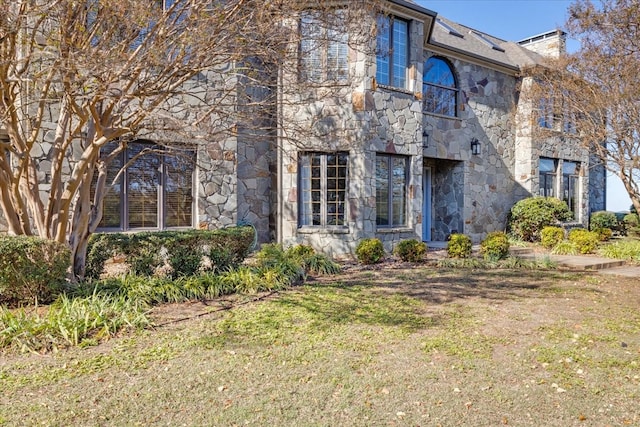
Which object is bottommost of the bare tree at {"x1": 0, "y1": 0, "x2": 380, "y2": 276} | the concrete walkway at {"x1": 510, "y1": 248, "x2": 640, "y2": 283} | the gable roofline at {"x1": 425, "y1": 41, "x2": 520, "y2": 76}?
the concrete walkway at {"x1": 510, "y1": 248, "x2": 640, "y2": 283}

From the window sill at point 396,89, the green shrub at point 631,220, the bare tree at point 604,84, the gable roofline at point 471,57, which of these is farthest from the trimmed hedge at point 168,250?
the green shrub at point 631,220

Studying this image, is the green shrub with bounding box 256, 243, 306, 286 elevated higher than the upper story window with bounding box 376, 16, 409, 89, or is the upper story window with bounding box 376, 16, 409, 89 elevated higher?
the upper story window with bounding box 376, 16, 409, 89

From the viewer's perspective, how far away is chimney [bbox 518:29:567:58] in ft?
52.0

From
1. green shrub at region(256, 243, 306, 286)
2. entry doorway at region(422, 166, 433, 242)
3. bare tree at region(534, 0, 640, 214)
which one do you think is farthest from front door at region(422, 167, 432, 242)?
green shrub at region(256, 243, 306, 286)

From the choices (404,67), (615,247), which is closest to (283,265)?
(404,67)

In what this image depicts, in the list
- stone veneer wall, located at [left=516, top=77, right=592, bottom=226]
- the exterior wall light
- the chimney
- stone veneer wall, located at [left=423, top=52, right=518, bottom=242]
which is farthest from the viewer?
the chimney

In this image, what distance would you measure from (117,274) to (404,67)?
26.8 feet

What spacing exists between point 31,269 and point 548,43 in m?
17.7

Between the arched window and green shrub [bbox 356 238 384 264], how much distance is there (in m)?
5.06

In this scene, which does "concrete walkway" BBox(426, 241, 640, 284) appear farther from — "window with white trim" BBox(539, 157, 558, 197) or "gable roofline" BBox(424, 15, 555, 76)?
"gable roofline" BBox(424, 15, 555, 76)

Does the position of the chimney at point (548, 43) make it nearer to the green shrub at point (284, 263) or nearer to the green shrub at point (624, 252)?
the green shrub at point (624, 252)

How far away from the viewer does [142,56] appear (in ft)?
16.2

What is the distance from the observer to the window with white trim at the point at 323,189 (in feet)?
34.7

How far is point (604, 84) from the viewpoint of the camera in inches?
409
